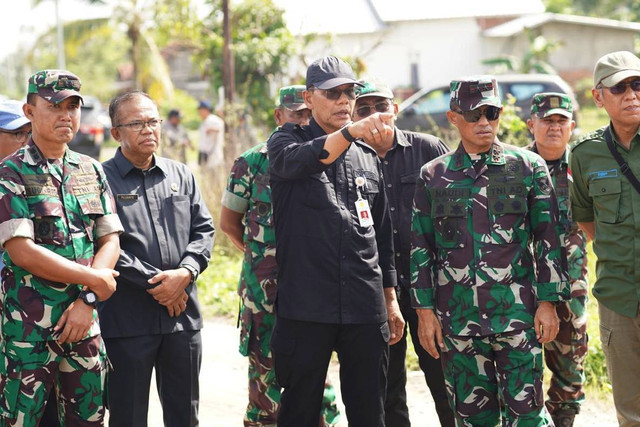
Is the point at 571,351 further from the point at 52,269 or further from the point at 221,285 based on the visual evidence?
the point at 221,285

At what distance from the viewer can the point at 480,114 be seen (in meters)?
4.43

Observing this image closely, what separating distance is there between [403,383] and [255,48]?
1233 centimetres

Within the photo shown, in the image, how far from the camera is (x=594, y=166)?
4539 millimetres

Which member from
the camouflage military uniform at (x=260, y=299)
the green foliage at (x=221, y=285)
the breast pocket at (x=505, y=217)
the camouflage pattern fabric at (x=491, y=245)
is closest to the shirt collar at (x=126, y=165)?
the camouflage military uniform at (x=260, y=299)

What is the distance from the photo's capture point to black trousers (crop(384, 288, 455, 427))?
520 centimetres

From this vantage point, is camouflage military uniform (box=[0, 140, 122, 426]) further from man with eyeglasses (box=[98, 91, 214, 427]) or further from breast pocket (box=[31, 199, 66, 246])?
man with eyeglasses (box=[98, 91, 214, 427])

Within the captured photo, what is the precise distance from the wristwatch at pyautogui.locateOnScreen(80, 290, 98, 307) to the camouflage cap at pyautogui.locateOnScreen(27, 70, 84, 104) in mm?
924

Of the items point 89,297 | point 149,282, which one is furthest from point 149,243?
point 89,297

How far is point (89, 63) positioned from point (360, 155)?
188 feet

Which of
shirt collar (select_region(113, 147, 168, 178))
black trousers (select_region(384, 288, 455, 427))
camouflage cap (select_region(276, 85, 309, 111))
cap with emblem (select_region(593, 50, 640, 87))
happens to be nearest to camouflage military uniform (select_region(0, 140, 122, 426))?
Result: shirt collar (select_region(113, 147, 168, 178))

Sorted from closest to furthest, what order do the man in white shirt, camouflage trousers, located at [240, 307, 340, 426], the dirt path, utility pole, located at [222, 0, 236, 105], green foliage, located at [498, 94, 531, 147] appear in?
1. camouflage trousers, located at [240, 307, 340, 426]
2. the dirt path
3. green foliage, located at [498, 94, 531, 147]
4. utility pole, located at [222, 0, 236, 105]
5. the man in white shirt

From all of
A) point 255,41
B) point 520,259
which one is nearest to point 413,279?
point 520,259

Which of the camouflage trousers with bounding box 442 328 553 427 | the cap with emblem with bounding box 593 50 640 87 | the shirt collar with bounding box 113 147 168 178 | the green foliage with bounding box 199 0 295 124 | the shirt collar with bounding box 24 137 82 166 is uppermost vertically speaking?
the green foliage with bounding box 199 0 295 124

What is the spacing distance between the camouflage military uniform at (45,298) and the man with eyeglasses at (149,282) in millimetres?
250
